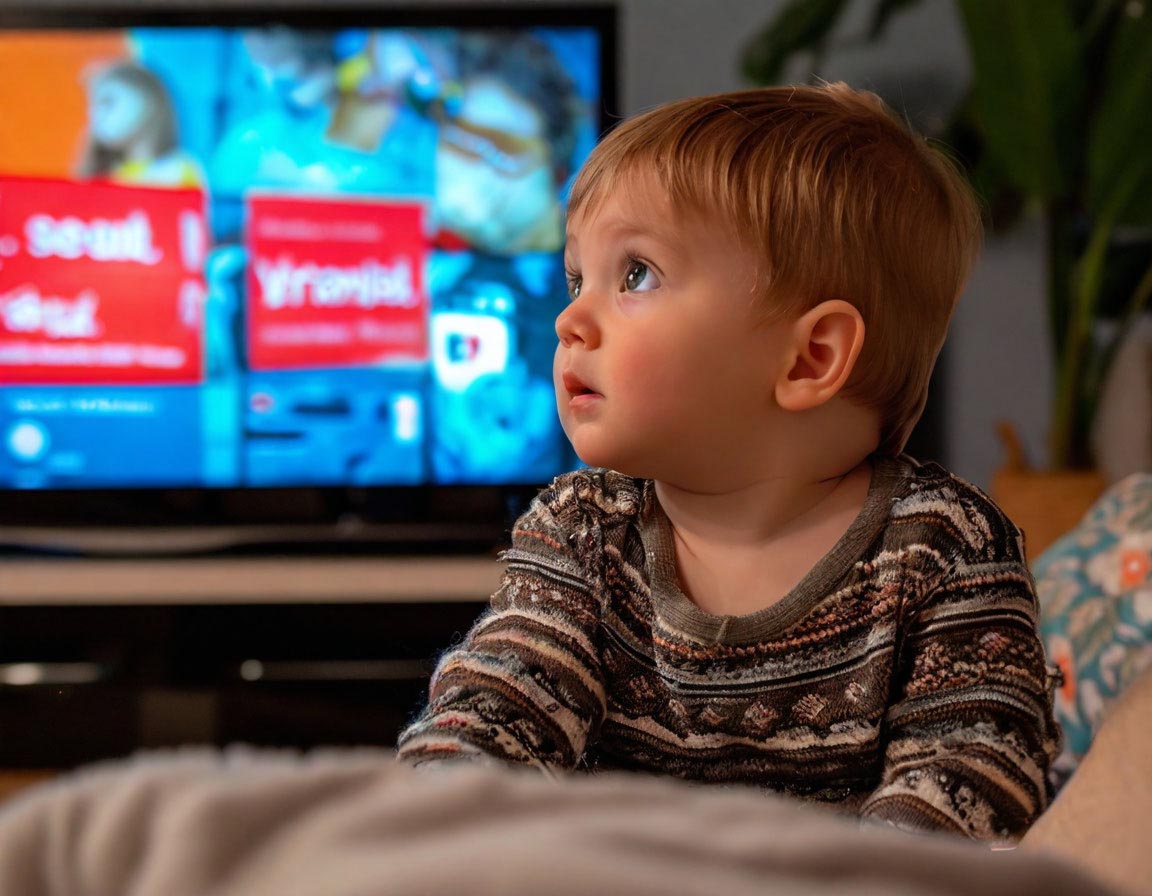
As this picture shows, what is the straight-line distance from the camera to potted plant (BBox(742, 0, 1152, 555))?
2029mm

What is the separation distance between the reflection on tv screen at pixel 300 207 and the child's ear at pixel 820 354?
1418 mm

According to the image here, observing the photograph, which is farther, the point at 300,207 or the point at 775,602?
the point at 300,207

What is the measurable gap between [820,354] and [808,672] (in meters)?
0.17

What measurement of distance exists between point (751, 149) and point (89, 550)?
1.73 metres

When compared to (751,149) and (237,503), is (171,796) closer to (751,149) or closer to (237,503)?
(751,149)

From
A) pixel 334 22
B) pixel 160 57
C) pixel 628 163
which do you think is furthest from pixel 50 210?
pixel 628 163

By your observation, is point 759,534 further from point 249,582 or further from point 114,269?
point 114,269

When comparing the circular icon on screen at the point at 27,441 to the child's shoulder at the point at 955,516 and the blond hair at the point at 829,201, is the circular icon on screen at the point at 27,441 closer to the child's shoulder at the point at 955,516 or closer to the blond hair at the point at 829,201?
the blond hair at the point at 829,201

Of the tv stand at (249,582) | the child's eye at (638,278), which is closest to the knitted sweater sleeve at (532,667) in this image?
the child's eye at (638,278)

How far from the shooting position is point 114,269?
213 cm

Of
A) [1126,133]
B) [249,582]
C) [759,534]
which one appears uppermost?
[1126,133]

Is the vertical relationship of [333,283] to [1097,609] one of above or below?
above

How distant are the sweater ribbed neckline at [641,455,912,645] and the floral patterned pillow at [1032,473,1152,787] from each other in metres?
0.31

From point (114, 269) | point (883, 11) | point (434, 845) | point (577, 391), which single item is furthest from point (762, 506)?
point (883, 11)
